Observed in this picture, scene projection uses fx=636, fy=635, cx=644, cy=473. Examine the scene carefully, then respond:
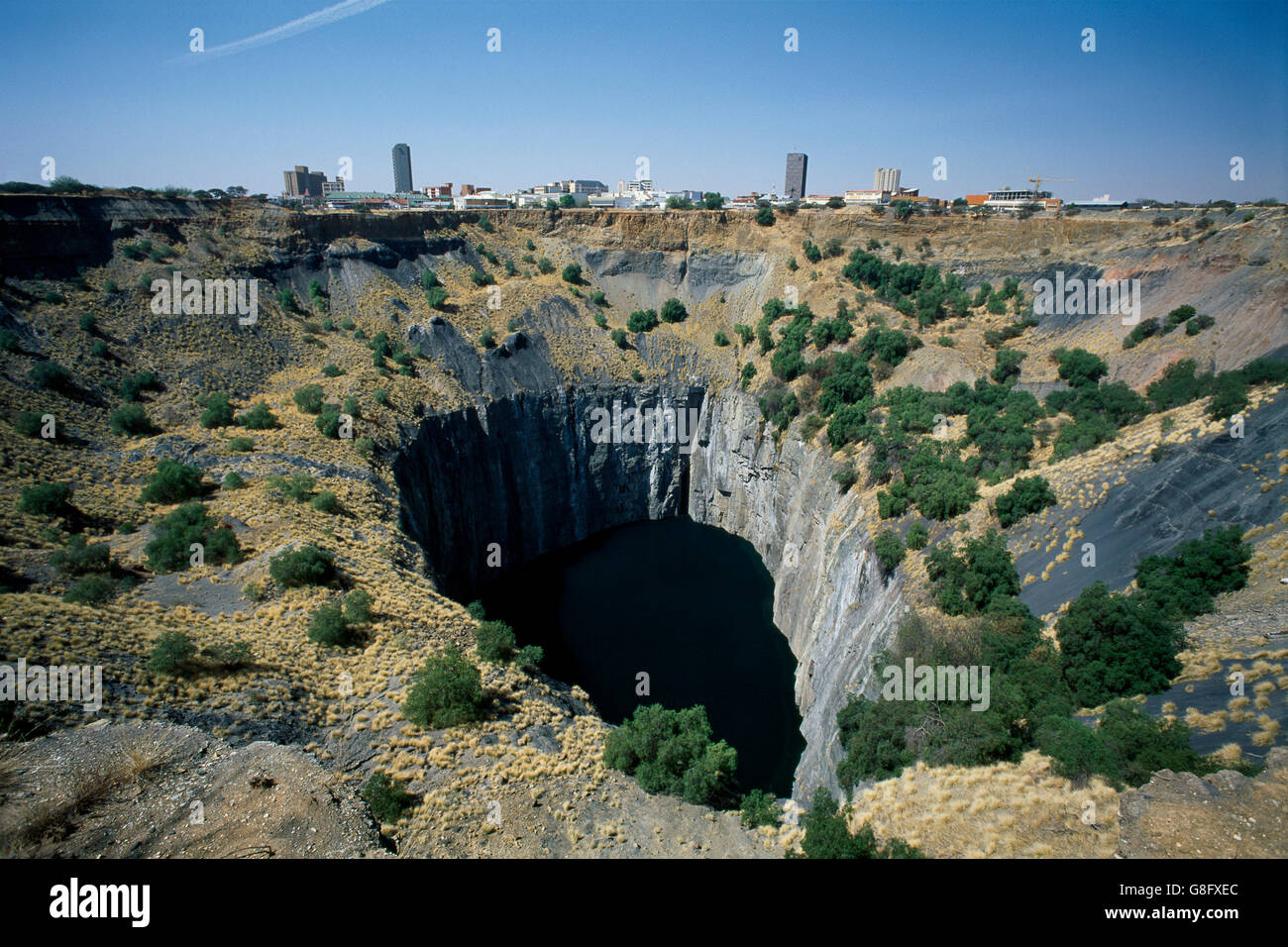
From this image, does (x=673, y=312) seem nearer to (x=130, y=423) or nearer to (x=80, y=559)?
(x=130, y=423)

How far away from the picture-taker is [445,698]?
792 inches

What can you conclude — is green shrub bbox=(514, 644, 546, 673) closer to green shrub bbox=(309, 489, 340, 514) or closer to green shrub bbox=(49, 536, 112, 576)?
green shrub bbox=(309, 489, 340, 514)

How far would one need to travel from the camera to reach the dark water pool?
113ft

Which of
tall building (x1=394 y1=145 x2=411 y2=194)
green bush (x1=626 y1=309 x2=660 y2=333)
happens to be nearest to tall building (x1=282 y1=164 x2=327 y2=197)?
tall building (x1=394 y1=145 x2=411 y2=194)

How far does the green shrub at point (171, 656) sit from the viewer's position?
60.1 ft

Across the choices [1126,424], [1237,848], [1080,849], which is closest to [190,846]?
[1080,849]

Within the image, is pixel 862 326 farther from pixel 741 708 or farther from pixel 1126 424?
pixel 741 708

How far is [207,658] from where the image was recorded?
19.6 metres

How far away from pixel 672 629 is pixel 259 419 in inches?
1059

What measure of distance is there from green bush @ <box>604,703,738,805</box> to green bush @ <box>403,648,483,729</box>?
4657mm

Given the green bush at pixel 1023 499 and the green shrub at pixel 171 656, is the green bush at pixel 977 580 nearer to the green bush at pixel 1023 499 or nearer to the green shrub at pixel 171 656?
the green bush at pixel 1023 499

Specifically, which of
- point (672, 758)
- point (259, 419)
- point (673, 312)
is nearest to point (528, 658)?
point (672, 758)

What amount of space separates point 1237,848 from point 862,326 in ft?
142

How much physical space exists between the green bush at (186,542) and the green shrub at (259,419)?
9.07 m
